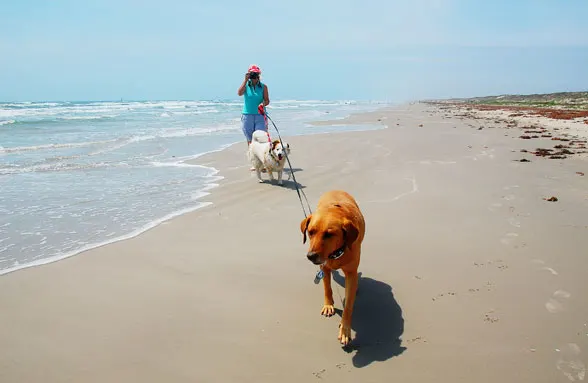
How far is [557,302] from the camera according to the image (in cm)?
299

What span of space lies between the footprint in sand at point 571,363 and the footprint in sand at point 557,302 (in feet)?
1.43

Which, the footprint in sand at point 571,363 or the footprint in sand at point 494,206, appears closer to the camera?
the footprint in sand at point 571,363

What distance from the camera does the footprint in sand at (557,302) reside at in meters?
2.90

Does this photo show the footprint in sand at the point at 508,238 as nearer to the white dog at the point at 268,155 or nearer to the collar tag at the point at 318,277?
the collar tag at the point at 318,277

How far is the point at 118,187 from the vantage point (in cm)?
716

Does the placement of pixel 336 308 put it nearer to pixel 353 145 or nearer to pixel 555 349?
pixel 555 349

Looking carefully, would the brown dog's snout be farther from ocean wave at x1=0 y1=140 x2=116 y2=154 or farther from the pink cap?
ocean wave at x1=0 y1=140 x2=116 y2=154

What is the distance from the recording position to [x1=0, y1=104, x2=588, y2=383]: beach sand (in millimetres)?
2430

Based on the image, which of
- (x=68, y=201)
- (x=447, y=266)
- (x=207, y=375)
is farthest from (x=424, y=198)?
(x=68, y=201)

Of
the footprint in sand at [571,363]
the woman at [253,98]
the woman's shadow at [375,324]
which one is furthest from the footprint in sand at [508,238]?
the woman at [253,98]

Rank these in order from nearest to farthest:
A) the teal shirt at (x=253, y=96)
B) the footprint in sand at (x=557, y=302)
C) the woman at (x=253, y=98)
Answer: the footprint in sand at (x=557, y=302) < the woman at (x=253, y=98) < the teal shirt at (x=253, y=96)

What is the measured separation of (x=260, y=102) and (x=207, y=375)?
7.27m

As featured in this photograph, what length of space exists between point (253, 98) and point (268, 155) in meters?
1.92

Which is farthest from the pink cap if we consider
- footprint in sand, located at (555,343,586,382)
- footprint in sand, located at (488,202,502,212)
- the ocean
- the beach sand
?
footprint in sand, located at (555,343,586,382)
